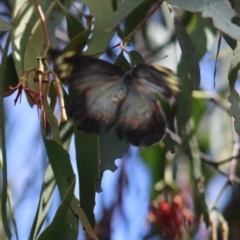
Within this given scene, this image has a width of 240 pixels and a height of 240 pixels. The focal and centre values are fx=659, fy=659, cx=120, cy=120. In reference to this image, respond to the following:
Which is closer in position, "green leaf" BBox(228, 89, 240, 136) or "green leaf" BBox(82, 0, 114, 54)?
"green leaf" BBox(228, 89, 240, 136)

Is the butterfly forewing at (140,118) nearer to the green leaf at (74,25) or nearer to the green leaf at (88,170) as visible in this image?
the green leaf at (88,170)

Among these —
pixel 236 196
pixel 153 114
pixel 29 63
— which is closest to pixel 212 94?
pixel 236 196

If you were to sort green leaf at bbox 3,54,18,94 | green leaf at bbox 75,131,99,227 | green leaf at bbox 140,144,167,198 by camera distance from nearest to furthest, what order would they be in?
green leaf at bbox 75,131,99,227
green leaf at bbox 3,54,18,94
green leaf at bbox 140,144,167,198

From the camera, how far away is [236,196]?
222 cm

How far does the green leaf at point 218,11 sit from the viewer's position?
0.87m

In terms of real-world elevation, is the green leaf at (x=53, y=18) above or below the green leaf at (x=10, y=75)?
below

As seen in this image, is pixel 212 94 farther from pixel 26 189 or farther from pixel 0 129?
pixel 0 129

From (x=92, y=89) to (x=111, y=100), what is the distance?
4 cm

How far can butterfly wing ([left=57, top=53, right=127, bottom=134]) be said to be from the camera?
980 millimetres

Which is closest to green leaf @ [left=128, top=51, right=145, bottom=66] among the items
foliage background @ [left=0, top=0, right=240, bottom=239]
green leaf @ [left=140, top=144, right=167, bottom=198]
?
foliage background @ [left=0, top=0, right=240, bottom=239]

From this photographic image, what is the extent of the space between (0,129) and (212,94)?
0.96 meters

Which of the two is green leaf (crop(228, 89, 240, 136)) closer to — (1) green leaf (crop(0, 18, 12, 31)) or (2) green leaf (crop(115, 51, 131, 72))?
(2) green leaf (crop(115, 51, 131, 72))

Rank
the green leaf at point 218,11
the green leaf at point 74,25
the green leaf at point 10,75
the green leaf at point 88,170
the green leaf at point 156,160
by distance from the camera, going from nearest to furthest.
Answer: the green leaf at point 218,11 < the green leaf at point 88,170 < the green leaf at point 10,75 < the green leaf at point 74,25 < the green leaf at point 156,160

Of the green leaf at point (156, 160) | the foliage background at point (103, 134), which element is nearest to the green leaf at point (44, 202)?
the foliage background at point (103, 134)
